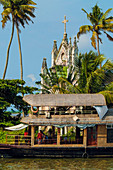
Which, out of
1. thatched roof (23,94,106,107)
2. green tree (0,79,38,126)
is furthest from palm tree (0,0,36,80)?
thatched roof (23,94,106,107)

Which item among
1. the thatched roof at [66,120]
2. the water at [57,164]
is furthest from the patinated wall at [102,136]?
the water at [57,164]

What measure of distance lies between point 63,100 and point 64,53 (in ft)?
78.0

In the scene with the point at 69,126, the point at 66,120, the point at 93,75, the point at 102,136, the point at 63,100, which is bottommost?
the point at 102,136

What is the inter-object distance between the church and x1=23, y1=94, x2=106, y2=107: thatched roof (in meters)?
19.7

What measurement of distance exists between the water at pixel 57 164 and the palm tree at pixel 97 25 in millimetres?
16650

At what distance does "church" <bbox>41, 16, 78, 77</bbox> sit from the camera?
140 ft

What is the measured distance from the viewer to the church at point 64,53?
42.7 m

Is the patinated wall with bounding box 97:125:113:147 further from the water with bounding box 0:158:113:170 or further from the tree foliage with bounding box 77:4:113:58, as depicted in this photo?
the tree foliage with bounding box 77:4:113:58

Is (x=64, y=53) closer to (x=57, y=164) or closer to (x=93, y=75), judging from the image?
(x=93, y=75)

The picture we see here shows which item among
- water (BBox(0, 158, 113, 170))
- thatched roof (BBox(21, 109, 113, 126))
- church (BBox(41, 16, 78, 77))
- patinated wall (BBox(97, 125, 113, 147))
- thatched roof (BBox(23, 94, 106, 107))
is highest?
church (BBox(41, 16, 78, 77))

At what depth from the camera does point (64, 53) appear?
45156 mm

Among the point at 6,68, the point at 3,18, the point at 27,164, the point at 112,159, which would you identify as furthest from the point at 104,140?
the point at 3,18

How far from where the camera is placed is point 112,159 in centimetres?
2109

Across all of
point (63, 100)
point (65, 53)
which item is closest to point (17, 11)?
point (65, 53)
